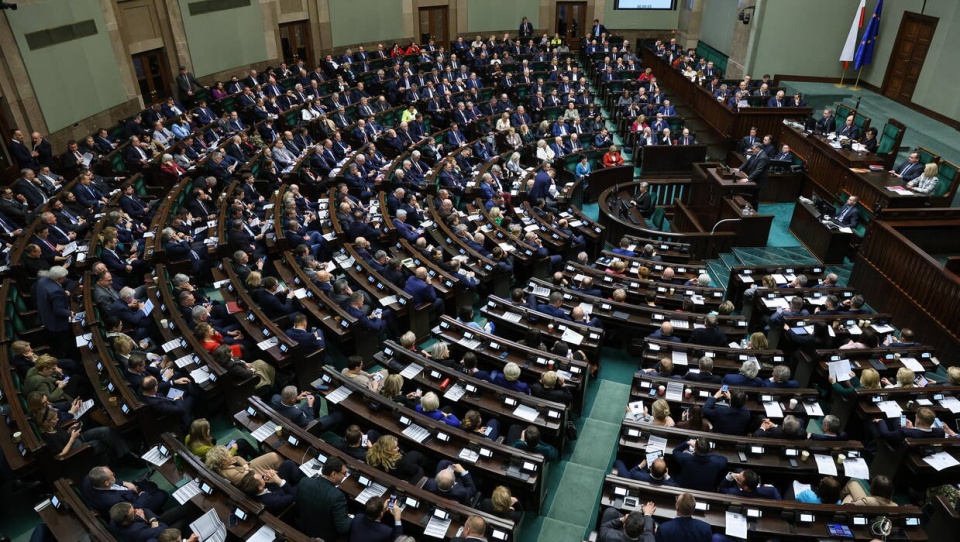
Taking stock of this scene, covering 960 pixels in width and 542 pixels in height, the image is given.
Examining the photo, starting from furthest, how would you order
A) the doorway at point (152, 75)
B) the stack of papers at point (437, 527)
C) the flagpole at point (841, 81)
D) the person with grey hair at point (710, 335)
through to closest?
the flagpole at point (841, 81), the doorway at point (152, 75), the person with grey hair at point (710, 335), the stack of papers at point (437, 527)

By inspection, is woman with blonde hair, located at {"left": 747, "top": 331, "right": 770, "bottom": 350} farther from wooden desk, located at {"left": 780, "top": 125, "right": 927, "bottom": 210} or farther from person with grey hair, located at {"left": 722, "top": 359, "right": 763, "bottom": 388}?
wooden desk, located at {"left": 780, "top": 125, "right": 927, "bottom": 210}

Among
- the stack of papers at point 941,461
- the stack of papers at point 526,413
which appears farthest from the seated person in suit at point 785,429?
the stack of papers at point 526,413

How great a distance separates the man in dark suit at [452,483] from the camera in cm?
567

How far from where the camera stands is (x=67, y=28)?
14609 millimetres

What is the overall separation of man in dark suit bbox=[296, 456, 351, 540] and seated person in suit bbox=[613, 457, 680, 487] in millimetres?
2683

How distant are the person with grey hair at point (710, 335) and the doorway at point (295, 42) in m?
18.8

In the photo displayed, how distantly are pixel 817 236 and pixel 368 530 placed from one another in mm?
10359

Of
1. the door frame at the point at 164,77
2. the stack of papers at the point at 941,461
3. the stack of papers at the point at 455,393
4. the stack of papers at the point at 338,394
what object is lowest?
the stack of papers at the point at 941,461

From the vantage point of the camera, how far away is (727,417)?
664 cm

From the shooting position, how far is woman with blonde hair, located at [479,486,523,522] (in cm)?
545

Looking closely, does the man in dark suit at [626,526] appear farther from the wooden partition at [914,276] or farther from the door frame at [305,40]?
the door frame at [305,40]

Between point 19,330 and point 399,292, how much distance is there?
5120 millimetres

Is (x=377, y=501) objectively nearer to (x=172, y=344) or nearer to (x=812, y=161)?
(x=172, y=344)

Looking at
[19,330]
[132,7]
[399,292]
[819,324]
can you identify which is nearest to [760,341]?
[819,324]
